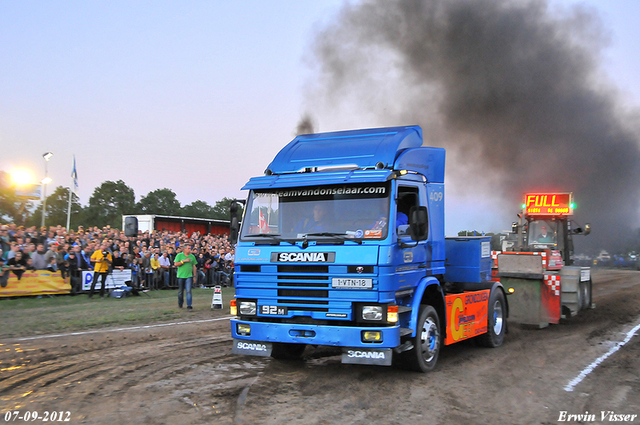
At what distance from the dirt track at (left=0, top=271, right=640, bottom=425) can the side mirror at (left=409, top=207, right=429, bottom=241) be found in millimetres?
1928

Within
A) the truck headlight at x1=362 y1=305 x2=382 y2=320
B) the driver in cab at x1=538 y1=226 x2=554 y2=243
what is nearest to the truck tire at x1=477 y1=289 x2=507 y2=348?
the truck headlight at x1=362 y1=305 x2=382 y2=320

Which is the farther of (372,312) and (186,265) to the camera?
(186,265)

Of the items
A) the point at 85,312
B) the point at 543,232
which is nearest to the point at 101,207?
the point at 85,312

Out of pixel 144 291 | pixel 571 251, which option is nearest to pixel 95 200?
pixel 144 291

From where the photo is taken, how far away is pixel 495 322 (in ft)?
32.4

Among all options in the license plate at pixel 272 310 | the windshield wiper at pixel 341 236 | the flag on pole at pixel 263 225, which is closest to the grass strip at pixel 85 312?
the license plate at pixel 272 310

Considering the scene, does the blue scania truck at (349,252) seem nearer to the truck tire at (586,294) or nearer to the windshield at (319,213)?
the windshield at (319,213)

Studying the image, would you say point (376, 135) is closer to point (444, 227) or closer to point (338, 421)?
point (444, 227)

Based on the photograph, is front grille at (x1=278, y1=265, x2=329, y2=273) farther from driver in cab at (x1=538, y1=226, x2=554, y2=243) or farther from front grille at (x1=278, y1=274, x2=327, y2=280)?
driver in cab at (x1=538, y1=226, x2=554, y2=243)

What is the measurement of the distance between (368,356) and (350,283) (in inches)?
36.3

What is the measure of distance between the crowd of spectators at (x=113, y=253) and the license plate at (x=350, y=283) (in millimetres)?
9144

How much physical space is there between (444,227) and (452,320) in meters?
1.43

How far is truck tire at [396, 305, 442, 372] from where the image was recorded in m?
7.21

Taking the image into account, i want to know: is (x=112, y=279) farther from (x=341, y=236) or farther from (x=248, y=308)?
(x=341, y=236)
